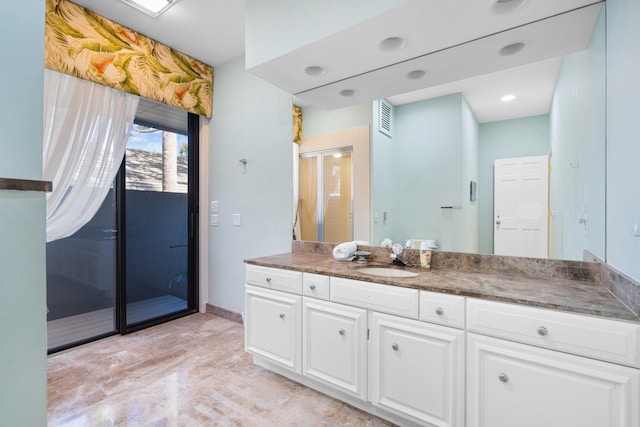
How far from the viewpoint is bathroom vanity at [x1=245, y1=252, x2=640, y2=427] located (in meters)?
1.07

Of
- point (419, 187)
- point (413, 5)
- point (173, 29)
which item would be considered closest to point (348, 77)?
point (413, 5)

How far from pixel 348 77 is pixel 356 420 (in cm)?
217

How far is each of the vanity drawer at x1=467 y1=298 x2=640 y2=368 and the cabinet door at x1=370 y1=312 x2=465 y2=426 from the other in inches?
5.7

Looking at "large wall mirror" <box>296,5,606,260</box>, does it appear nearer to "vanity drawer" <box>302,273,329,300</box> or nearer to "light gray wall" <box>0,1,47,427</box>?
"vanity drawer" <box>302,273,329,300</box>

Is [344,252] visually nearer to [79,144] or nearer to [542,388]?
→ [542,388]

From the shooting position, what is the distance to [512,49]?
62.9 inches

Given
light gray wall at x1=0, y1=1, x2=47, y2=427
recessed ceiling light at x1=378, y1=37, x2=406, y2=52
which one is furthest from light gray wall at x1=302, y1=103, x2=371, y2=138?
light gray wall at x1=0, y1=1, x2=47, y2=427

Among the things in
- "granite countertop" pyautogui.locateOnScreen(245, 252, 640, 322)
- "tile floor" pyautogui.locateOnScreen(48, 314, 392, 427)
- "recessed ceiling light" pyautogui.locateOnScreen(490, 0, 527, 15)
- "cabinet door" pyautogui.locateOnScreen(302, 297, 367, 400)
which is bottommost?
"tile floor" pyautogui.locateOnScreen(48, 314, 392, 427)

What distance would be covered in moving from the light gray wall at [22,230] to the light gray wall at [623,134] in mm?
2182

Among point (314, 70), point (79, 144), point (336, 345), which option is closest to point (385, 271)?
point (336, 345)

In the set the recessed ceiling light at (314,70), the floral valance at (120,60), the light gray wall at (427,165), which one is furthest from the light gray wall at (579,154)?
the floral valance at (120,60)

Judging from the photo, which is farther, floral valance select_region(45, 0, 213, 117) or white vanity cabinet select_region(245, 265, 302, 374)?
floral valance select_region(45, 0, 213, 117)

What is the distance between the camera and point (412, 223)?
6.61ft

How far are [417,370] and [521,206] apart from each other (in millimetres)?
1131
